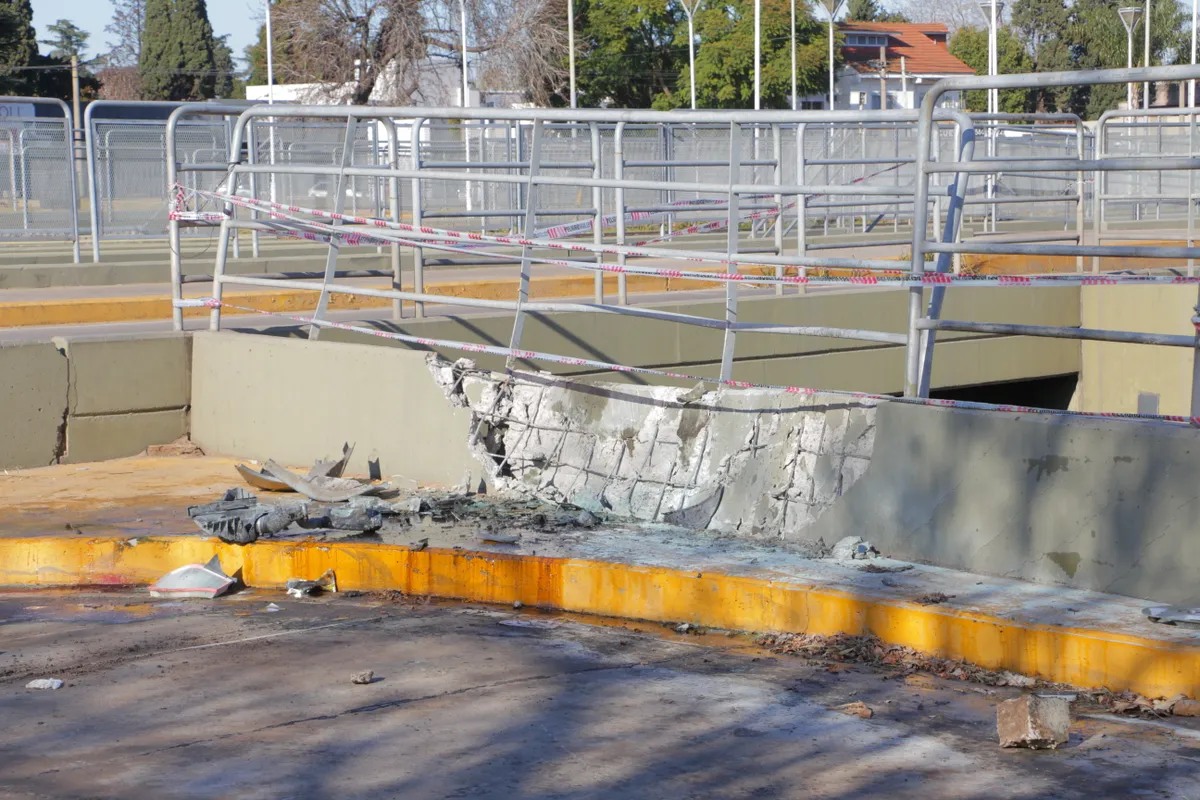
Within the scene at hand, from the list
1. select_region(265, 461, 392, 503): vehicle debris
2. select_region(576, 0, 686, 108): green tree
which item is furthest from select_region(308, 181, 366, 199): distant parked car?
select_region(576, 0, 686, 108): green tree

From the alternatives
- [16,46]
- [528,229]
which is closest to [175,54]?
[16,46]

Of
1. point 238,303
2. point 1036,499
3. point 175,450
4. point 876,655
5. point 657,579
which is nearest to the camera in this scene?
point 876,655

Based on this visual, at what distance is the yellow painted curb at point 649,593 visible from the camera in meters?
5.13

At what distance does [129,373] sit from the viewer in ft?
31.1

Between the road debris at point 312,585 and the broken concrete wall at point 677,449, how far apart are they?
1319 mm

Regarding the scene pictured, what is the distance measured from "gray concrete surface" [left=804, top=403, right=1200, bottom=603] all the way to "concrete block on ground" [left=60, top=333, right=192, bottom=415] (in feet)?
15.8

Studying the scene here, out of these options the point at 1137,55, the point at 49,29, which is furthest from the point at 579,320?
the point at 49,29

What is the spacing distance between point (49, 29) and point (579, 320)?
380ft

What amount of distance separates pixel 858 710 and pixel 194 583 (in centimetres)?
335

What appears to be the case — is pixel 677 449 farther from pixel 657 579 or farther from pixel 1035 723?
pixel 1035 723

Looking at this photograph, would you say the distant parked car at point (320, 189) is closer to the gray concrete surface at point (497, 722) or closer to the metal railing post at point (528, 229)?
the metal railing post at point (528, 229)

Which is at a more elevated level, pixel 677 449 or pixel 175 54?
pixel 175 54

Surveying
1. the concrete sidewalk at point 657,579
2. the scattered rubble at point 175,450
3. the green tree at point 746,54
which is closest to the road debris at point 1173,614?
the concrete sidewalk at point 657,579

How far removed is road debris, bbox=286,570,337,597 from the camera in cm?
683
